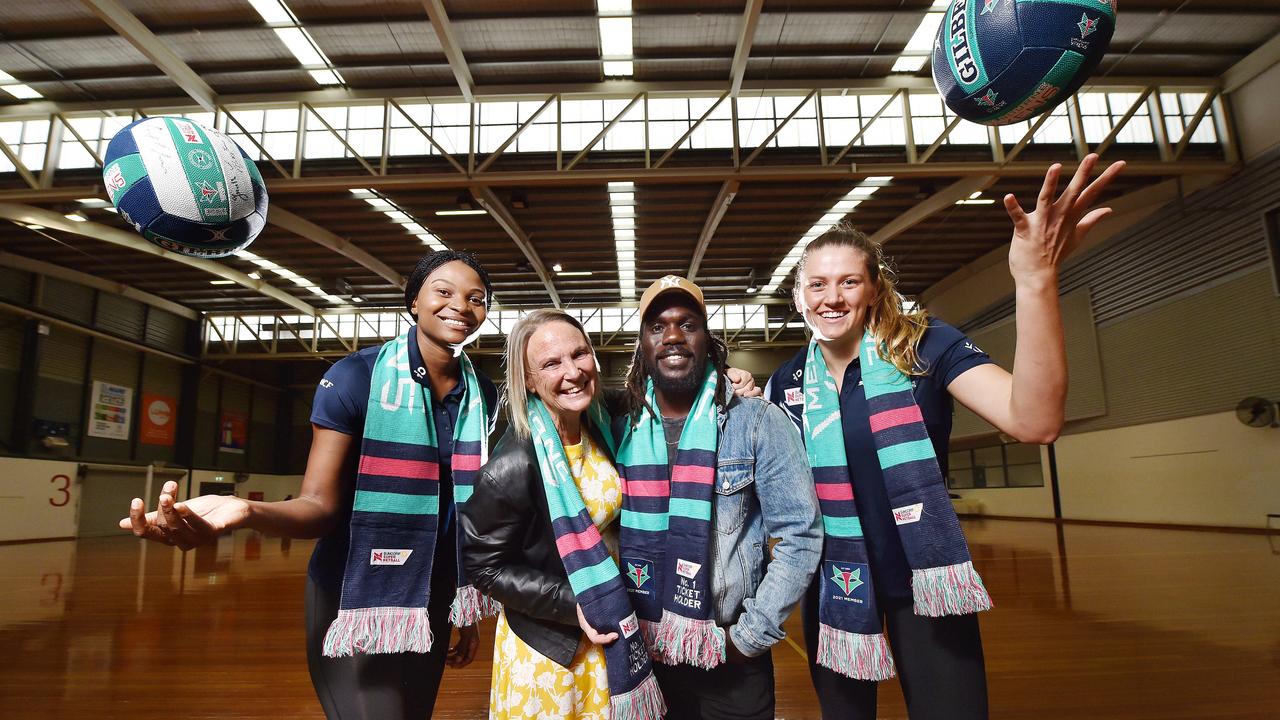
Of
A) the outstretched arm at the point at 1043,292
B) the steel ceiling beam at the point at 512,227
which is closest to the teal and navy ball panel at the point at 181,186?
the outstretched arm at the point at 1043,292

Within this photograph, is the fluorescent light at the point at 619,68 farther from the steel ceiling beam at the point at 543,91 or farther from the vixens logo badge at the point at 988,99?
the vixens logo badge at the point at 988,99

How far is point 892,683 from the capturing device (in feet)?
13.0

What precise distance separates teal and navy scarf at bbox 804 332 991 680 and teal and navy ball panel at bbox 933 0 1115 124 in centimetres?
110

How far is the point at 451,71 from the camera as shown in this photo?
1070 cm

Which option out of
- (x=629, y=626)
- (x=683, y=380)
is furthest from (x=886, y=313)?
(x=629, y=626)

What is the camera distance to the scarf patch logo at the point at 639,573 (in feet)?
6.16

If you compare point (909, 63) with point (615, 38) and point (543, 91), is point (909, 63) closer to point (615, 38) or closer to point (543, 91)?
point (615, 38)

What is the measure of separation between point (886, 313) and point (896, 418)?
0.31 meters

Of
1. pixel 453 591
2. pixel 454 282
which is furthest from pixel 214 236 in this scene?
pixel 453 591

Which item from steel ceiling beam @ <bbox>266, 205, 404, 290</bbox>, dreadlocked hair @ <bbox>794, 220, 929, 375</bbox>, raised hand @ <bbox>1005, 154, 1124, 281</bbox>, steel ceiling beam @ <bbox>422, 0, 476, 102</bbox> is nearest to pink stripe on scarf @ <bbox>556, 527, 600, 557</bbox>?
dreadlocked hair @ <bbox>794, 220, 929, 375</bbox>

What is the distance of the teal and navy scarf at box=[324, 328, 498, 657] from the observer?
6.25ft

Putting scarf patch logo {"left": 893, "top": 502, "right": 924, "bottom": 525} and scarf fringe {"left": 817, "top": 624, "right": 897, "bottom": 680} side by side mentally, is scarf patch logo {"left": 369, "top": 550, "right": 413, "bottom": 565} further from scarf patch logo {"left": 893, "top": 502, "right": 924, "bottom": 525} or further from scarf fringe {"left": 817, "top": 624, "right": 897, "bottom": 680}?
scarf patch logo {"left": 893, "top": 502, "right": 924, "bottom": 525}

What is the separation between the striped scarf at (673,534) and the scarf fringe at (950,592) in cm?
52

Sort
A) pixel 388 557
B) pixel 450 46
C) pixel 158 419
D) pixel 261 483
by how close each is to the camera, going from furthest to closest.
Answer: pixel 261 483, pixel 158 419, pixel 450 46, pixel 388 557
